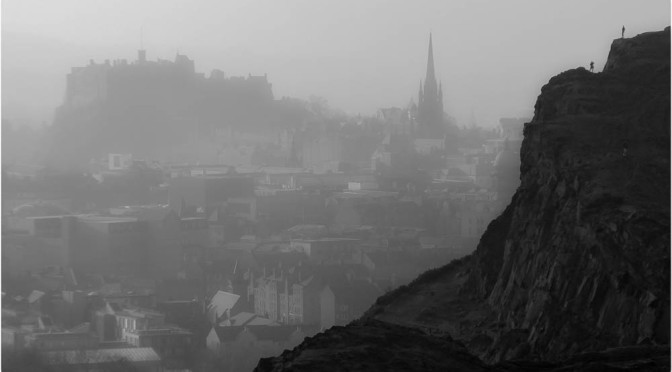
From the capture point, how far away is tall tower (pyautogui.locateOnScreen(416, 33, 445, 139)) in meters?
37.2

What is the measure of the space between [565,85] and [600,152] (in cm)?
83

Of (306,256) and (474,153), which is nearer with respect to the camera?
(306,256)

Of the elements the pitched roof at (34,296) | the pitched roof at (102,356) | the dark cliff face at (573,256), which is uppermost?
the dark cliff face at (573,256)

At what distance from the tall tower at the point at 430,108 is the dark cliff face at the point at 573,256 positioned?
2658 cm

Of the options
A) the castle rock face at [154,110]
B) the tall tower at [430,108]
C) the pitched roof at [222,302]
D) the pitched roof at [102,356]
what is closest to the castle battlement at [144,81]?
the castle rock face at [154,110]

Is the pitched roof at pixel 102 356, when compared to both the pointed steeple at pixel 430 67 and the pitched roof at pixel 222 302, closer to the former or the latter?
the pitched roof at pixel 222 302

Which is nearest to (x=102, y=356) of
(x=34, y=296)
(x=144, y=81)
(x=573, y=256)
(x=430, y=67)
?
(x=34, y=296)

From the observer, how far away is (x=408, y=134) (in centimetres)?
4016

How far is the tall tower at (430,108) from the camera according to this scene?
37250 millimetres

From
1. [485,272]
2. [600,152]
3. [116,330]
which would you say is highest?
[600,152]

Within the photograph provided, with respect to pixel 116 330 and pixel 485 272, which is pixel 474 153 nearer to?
pixel 116 330

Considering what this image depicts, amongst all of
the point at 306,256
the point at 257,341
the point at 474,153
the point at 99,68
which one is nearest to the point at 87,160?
the point at 99,68

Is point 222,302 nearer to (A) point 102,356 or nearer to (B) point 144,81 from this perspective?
(A) point 102,356

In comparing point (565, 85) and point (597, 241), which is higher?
point (565, 85)
